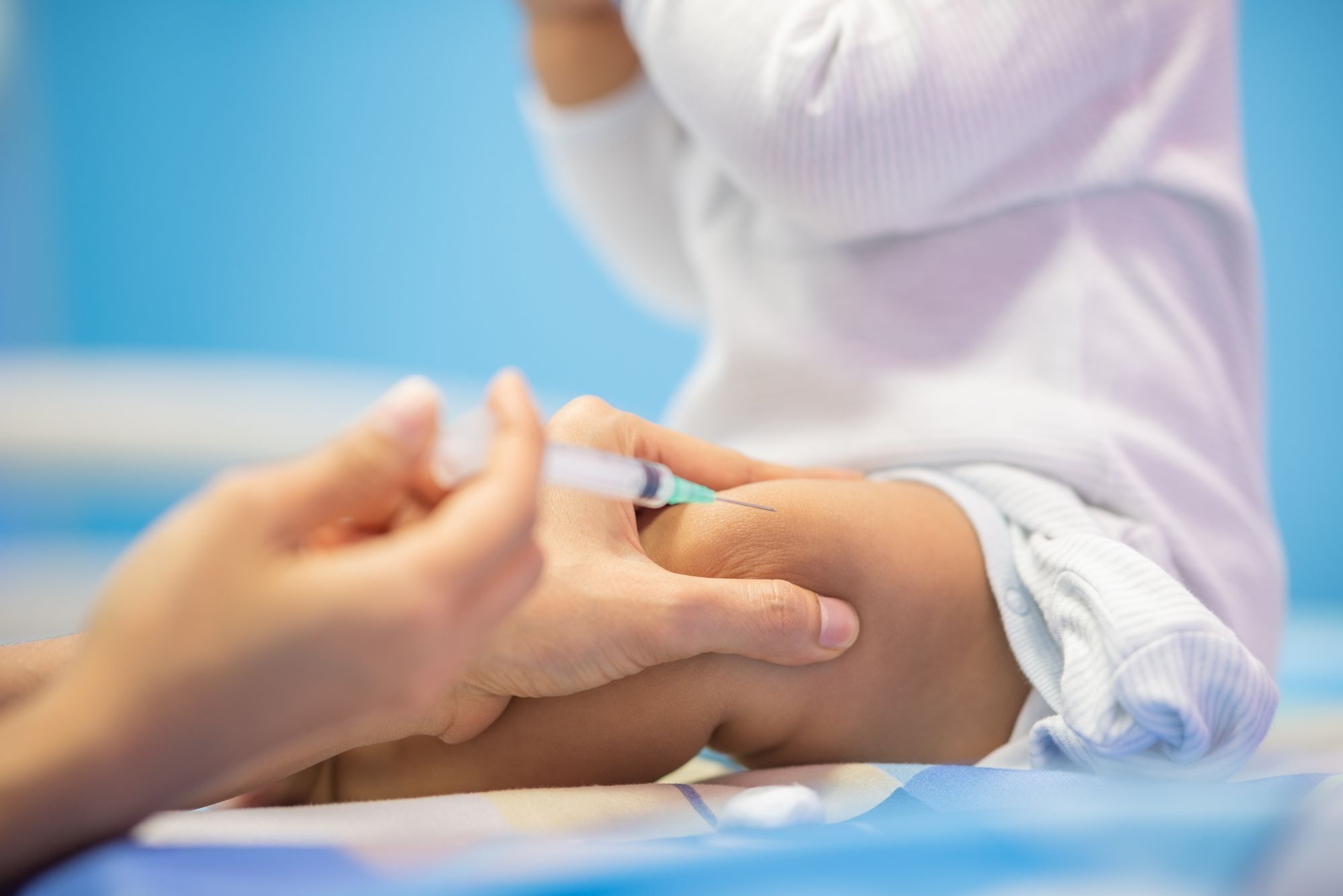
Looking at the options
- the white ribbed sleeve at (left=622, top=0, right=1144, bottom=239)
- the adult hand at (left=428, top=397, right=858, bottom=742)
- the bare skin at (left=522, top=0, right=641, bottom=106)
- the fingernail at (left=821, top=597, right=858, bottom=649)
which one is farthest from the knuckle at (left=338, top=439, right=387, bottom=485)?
the bare skin at (left=522, top=0, right=641, bottom=106)

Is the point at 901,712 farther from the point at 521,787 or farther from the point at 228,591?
the point at 228,591

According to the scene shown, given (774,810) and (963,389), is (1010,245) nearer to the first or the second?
(963,389)

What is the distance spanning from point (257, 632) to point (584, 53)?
83cm

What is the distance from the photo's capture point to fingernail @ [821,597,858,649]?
0.56 m

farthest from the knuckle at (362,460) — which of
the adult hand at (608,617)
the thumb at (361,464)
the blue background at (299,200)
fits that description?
the blue background at (299,200)

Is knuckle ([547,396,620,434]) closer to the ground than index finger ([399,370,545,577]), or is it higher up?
higher up

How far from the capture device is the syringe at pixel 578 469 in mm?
393

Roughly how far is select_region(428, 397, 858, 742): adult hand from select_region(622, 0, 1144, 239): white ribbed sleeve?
0.89 ft

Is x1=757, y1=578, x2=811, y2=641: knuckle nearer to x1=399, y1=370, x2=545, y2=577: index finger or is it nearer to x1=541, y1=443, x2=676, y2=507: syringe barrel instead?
x1=541, y1=443, x2=676, y2=507: syringe barrel

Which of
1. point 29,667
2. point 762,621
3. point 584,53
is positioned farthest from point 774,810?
point 584,53

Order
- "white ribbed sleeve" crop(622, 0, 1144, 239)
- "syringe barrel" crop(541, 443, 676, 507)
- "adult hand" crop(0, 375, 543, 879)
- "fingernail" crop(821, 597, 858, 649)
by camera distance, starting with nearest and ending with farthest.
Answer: "adult hand" crop(0, 375, 543, 879) < "syringe barrel" crop(541, 443, 676, 507) < "fingernail" crop(821, 597, 858, 649) < "white ribbed sleeve" crop(622, 0, 1144, 239)

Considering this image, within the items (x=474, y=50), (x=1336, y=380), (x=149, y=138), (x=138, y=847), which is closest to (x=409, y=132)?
(x=474, y=50)

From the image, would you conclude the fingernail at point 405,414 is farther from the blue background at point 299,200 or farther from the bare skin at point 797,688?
the blue background at point 299,200

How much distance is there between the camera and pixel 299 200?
3.06 meters
